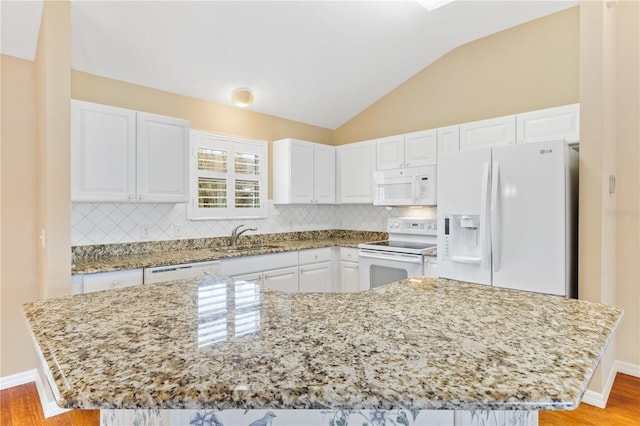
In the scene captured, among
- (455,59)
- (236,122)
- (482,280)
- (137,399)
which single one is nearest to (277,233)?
(236,122)

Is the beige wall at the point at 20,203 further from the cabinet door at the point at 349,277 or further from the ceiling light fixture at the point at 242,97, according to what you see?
the cabinet door at the point at 349,277

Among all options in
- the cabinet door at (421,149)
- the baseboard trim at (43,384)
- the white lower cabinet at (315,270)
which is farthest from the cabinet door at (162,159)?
the cabinet door at (421,149)

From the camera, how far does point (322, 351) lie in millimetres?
844

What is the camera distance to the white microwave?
12.0ft

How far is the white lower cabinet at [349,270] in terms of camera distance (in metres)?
4.00

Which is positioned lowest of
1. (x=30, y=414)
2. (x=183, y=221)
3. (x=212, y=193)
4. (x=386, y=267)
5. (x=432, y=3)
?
(x=30, y=414)

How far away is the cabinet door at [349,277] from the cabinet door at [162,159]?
191 centimetres

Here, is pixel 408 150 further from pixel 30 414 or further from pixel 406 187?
pixel 30 414

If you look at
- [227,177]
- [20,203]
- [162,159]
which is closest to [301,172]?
[227,177]

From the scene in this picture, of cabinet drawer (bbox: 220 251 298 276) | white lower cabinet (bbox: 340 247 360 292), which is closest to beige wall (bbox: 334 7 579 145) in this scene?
white lower cabinet (bbox: 340 247 360 292)

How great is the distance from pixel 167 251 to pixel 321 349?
2903 mm

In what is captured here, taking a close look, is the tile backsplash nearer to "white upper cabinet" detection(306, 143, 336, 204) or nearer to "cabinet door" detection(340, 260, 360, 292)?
"white upper cabinet" detection(306, 143, 336, 204)

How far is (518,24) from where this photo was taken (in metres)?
3.40

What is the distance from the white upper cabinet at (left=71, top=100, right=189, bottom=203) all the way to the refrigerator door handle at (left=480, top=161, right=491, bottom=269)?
8.05ft
